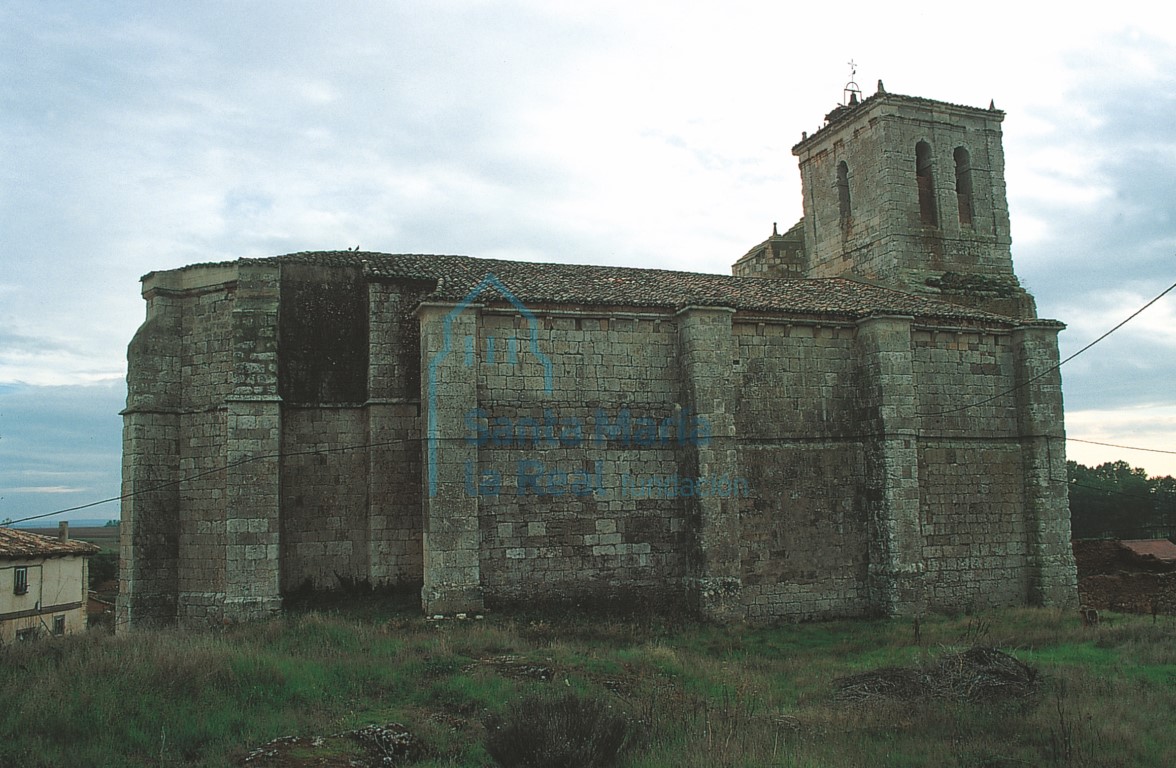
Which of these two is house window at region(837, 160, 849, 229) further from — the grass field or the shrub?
the shrub

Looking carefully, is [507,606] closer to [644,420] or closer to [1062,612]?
[644,420]

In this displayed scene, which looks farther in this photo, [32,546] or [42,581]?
[42,581]

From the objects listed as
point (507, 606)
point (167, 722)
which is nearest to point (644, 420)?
point (507, 606)

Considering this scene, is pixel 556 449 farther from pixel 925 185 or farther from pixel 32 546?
pixel 32 546

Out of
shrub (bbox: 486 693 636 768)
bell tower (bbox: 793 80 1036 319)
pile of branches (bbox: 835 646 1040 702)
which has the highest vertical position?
bell tower (bbox: 793 80 1036 319)

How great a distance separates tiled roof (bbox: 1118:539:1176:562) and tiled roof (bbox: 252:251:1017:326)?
1193cm

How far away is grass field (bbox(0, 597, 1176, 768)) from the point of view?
26.0 ft

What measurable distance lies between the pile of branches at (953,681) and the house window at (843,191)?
48.2ft

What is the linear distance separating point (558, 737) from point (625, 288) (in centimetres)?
1113

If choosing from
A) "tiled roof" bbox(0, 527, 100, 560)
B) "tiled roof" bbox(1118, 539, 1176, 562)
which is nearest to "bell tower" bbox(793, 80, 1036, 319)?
"tiled roof" bbox(1118, 539, 1176, 562)

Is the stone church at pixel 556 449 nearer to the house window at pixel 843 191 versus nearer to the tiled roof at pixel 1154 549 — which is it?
the house window at pixel 843 191

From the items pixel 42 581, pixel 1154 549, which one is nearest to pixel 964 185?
pixel 1154 549

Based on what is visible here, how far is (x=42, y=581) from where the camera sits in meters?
29.1

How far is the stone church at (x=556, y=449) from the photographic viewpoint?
1549 centimetres
